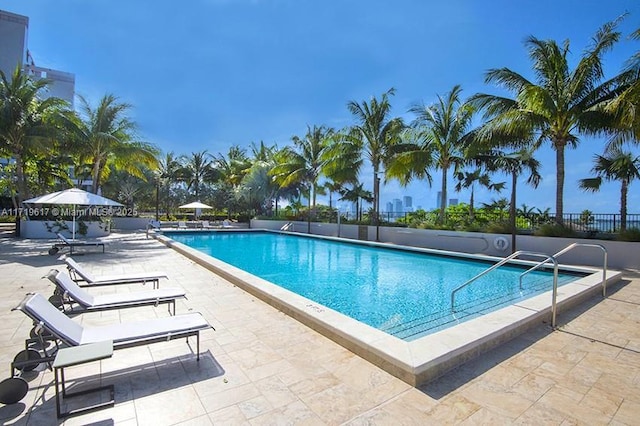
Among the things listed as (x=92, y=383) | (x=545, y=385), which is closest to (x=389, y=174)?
(x=545, y=385)

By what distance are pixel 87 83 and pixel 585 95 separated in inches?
1072

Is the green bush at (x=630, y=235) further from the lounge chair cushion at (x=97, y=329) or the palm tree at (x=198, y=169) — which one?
the palm tree at (x=198, y=169)

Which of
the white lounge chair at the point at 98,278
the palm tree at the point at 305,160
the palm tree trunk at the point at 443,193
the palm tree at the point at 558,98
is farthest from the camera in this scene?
the palm tree at the point at 305,160

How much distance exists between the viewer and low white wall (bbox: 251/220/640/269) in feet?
32.2

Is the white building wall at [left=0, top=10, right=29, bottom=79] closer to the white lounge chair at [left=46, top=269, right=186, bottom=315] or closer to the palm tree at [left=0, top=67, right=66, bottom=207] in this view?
the palm tree at [left=0, top=67, right=66, bottom=207]

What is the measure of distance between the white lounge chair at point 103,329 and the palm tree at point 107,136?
17.4 metres

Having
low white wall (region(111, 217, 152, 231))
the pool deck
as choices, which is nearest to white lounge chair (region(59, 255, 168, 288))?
the pool deck

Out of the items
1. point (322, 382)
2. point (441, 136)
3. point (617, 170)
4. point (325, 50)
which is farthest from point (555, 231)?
point (325, 50)

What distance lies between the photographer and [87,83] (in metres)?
21.9

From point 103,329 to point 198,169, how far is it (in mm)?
31856

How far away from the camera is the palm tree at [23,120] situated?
14.5 m

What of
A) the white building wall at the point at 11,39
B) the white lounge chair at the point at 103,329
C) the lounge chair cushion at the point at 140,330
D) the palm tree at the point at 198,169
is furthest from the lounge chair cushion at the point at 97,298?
the white building wall at the point at 11,39

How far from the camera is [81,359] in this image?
248 cm

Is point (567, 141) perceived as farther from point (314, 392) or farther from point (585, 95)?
point (314, 392)
